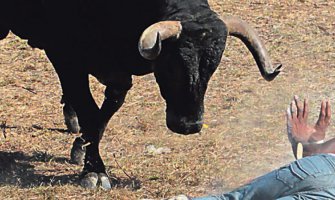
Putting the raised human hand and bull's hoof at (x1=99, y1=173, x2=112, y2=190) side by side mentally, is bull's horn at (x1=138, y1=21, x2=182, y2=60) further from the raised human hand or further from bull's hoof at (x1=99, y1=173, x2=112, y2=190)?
bull's hoof at (x1=99, y1=173, x2=112, y2=190)

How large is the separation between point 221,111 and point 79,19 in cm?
211

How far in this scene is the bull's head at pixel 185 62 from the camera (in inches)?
229

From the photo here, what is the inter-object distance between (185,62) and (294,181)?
1337mm

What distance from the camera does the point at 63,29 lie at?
21.9ft

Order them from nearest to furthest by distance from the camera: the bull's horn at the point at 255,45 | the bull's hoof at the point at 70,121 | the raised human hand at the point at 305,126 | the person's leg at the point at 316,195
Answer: the person's leg at the point at 316,195 < the raised human hand at the point at 305,126 < the bull's horn at the point at 255,45 < the bull's hoof at the point at 70,121

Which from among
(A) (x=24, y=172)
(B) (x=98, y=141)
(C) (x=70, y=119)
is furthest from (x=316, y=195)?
(C) (x=70, y=119)

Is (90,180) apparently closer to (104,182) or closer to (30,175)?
(104,182)

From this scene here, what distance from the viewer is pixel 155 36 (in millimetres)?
5719

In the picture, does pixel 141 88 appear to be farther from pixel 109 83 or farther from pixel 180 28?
pixel 180 28

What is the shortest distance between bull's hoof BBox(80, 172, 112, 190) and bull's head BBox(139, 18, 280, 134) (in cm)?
77

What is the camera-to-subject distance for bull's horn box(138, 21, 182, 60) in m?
5.69

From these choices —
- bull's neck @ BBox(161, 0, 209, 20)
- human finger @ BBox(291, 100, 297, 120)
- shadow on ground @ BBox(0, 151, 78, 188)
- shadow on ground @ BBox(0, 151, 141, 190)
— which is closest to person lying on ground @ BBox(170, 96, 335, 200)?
human finger @ BBox(291, 100, 297, 120)

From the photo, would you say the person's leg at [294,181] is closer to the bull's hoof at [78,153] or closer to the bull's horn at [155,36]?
the bull's horn at [155,36]

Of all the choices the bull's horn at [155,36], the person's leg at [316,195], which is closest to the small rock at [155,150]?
the bull's horn at [155,36]
